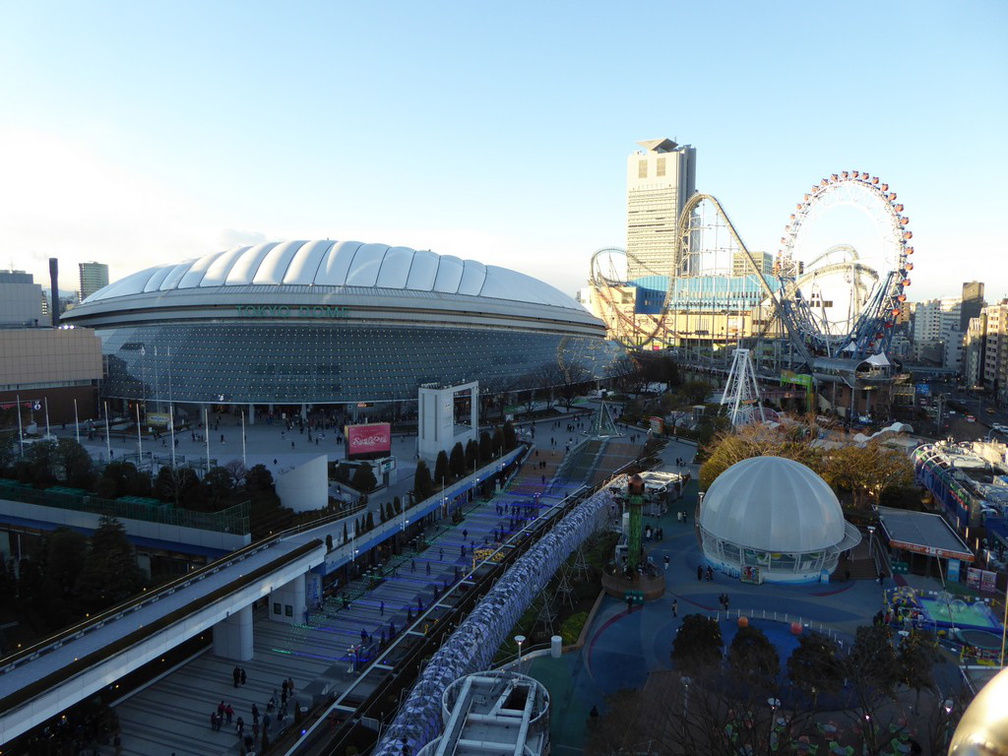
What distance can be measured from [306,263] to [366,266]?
5.16 meters

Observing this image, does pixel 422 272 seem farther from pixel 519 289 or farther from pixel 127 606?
pixel 127 606

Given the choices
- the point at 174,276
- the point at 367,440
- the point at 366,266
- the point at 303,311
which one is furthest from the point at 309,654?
the point at 174,276

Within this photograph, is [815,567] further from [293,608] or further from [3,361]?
[3,361]

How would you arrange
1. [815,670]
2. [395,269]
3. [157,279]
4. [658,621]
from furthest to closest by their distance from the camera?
[157,279], [395,269], [658,621], [815,670]

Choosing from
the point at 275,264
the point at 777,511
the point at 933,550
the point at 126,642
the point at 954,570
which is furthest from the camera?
the point at 275,264

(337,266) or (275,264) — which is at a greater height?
(275,264)

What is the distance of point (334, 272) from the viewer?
5591 cm

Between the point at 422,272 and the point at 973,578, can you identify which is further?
the point at 422,272

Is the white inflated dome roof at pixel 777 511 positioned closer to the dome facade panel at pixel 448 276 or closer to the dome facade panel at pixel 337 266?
the dome facade panel at pixel 448 276

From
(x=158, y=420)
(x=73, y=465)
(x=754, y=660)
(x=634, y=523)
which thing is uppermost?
(x=73, y=465)

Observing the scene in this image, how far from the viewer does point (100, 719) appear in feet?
48.3

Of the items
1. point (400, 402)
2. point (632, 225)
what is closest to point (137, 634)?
point (400, 402)

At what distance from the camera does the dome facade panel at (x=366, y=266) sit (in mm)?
55375

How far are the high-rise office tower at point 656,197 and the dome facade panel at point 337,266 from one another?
113 m
